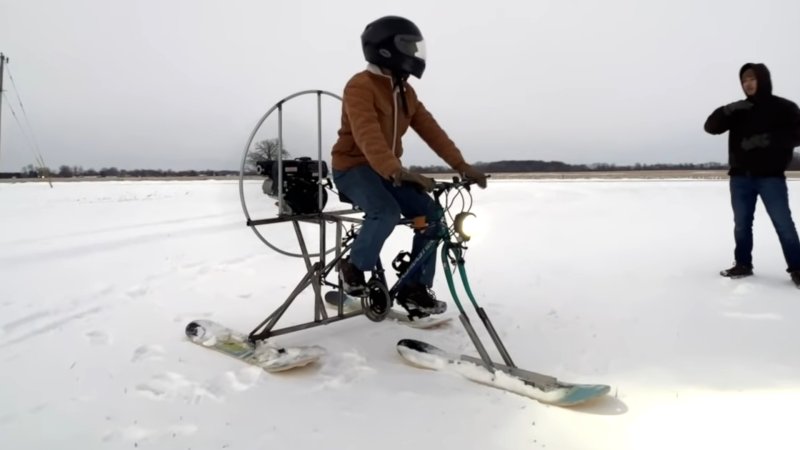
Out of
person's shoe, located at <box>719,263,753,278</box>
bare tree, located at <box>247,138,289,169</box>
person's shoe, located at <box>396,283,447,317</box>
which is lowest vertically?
person's shoe, located at <box>719,263,753,278</box>

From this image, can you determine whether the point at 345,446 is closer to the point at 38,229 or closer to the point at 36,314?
the point at 36,314

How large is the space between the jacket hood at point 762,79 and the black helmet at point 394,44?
15.3 ft

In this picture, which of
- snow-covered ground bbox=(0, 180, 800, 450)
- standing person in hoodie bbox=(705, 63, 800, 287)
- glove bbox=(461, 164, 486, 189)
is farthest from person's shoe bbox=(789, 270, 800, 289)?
glove bbox=(461, 164, 486, 189)

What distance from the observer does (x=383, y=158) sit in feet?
10.9

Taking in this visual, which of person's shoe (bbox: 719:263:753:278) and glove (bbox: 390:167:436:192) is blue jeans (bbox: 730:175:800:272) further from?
glove (bbox: 390:167:436:192)

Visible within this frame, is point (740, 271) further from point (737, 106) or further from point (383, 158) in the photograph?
point (383, 158)

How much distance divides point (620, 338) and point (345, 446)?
109 inches

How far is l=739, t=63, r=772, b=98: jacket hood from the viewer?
19.5ft

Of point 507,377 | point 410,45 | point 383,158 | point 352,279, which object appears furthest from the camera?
point 352,279

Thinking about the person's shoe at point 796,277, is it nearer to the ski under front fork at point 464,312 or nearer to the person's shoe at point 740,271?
the person's shoe at point 740,271

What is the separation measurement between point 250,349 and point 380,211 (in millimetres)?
1499

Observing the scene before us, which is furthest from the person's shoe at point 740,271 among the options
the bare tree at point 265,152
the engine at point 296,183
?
the bare tree at point 265,152

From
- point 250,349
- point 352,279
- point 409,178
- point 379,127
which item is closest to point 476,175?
point 409,178

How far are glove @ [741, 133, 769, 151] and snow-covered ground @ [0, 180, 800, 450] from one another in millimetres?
1595
